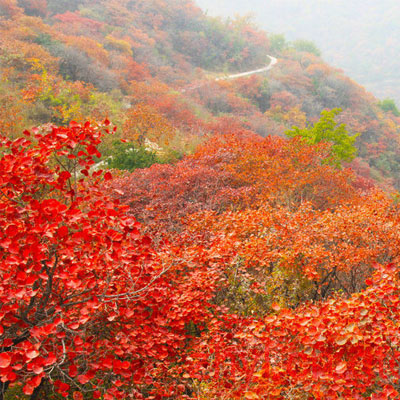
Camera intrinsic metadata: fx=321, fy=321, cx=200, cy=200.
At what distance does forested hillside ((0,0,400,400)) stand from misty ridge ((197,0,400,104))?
6342cm

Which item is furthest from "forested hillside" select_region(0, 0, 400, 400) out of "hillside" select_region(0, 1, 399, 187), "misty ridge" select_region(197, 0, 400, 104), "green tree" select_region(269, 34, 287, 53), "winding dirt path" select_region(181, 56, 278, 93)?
"misty ridge" select_region(197, 0, 400, 104)

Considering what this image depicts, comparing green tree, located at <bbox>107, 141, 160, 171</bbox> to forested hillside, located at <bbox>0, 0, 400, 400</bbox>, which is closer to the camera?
forested hillside, located at <bbox>0, 0, 400, 400</bbox>

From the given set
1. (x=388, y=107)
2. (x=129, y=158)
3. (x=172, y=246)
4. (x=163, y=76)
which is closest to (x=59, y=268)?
(x=172, y=246)

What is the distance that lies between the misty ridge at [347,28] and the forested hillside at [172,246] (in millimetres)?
63418

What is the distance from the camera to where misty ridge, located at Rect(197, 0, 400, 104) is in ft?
261

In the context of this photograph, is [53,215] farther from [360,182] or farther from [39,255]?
[360,182]

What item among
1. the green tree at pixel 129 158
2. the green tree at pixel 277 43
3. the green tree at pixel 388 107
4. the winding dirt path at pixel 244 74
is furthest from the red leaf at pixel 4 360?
the green tree at pixel 277 43

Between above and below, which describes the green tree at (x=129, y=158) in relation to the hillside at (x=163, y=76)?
below

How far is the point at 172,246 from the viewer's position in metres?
4.89

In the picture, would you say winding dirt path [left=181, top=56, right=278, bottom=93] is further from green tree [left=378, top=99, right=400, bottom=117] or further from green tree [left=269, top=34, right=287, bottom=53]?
green tree [left=378, top=99, right=400, bottom=117]

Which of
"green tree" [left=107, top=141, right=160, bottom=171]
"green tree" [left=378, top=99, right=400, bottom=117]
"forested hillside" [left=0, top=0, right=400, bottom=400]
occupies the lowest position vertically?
"green tree" [left=107, top=141, right=160, bottom=171]

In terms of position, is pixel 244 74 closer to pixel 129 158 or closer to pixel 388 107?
pixel 388 107

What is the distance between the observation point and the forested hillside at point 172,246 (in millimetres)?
2674

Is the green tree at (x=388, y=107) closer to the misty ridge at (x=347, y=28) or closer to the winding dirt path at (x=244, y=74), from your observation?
the winding dirt path at (x=244, y=74)
